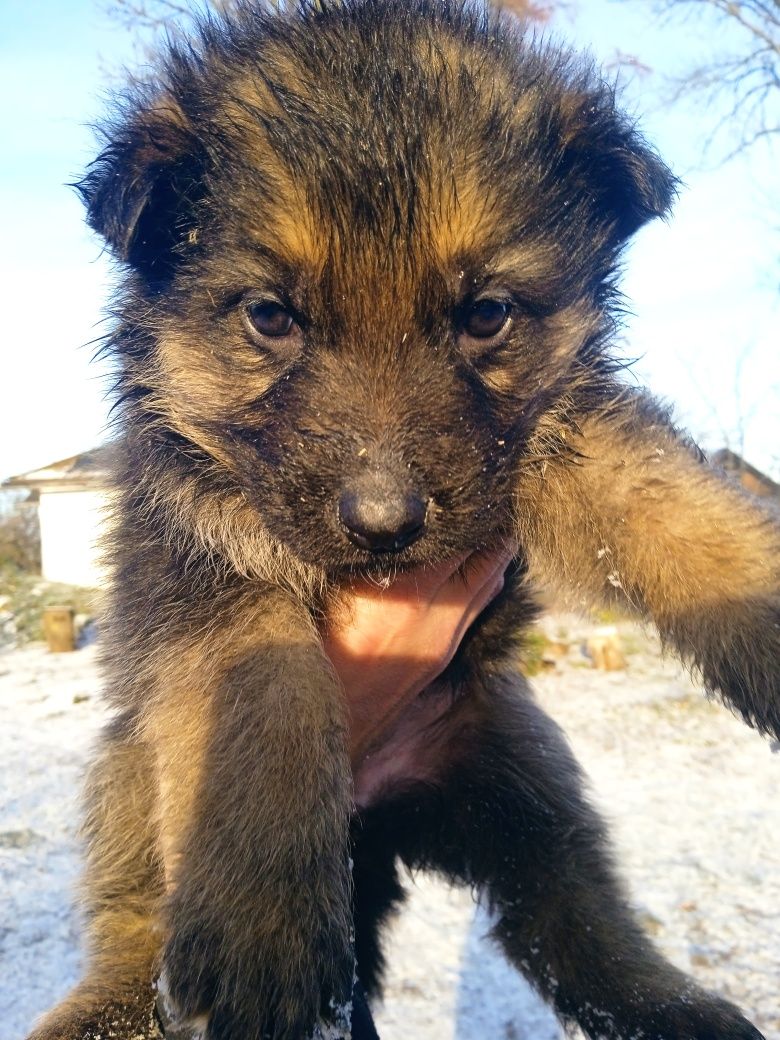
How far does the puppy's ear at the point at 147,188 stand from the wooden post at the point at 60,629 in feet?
31.4

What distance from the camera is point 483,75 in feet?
6.70

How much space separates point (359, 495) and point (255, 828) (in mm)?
635

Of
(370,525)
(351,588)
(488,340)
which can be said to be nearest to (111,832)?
(351,588)

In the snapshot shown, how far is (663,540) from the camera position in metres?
2.00

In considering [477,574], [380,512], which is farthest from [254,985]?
Result: [477,574]

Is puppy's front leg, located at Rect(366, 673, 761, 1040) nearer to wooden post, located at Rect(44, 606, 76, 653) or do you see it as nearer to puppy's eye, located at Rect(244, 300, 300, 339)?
puppy's eye, located at Rect(244, 300, 300, 339)

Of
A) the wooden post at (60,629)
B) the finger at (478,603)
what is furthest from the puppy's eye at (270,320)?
the wooden post at (60,629)

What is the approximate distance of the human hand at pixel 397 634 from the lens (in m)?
2.21

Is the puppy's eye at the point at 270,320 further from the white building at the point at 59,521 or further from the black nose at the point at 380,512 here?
the white building at the point at 59,521

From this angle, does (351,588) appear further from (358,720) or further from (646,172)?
(646,172)

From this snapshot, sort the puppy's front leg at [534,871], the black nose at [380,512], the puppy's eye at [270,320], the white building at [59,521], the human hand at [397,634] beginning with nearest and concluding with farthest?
the black nose at [380,512] → the puppy's eye at [270,320] → the puppy's front leg at [534,871] → the human hand at [397,634] → the white building at [59,521]

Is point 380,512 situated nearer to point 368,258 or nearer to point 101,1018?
point 368,258

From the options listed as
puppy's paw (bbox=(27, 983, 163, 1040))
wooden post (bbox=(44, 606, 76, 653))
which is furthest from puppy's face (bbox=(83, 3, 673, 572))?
wooden post (bbox=(44, 606, 76, 653))

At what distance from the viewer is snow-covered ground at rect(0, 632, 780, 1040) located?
4.15 metres
